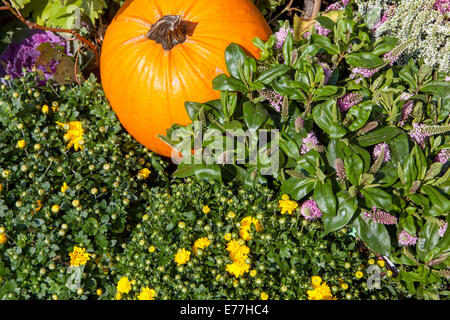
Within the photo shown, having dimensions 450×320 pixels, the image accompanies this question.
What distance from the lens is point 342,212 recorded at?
52.4 inches

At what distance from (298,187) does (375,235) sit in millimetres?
296

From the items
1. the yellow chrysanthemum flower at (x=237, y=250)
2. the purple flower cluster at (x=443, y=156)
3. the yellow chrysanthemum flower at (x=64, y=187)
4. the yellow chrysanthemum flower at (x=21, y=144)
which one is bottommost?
the yellow chrysanthemum flower at (x=237, y=250)

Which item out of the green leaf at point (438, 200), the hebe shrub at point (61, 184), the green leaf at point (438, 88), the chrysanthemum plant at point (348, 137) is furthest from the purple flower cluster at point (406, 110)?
the hebe shrub at point (61, 184)

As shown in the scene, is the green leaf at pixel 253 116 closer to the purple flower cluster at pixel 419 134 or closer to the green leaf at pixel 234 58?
the green leaf at pixel 234 58

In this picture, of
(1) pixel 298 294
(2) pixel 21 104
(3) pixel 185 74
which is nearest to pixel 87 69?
(2) pixel 21 104

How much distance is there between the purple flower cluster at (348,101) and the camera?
58.7 inches

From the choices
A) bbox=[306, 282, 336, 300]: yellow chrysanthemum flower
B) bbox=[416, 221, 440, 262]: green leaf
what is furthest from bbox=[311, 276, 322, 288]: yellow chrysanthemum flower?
bbox=[416, 221, 440, 262]: green leaf

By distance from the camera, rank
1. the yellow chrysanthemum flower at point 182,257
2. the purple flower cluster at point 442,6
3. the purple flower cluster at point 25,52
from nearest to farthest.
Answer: the yellow chrysanthemum flower at point 182,257 → the purple flower cluster at point 442,6 → the purple flower cluster at point 25,52

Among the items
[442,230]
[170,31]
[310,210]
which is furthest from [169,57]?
[442,230]

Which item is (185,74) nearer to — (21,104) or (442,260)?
(21,104)

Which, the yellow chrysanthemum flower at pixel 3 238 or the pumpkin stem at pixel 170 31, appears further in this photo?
the pumpkin stem at pixel 170 31

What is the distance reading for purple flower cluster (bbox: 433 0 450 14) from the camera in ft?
6.33

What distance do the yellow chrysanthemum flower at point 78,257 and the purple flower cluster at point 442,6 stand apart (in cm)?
189

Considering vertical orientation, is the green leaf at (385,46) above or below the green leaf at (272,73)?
above
